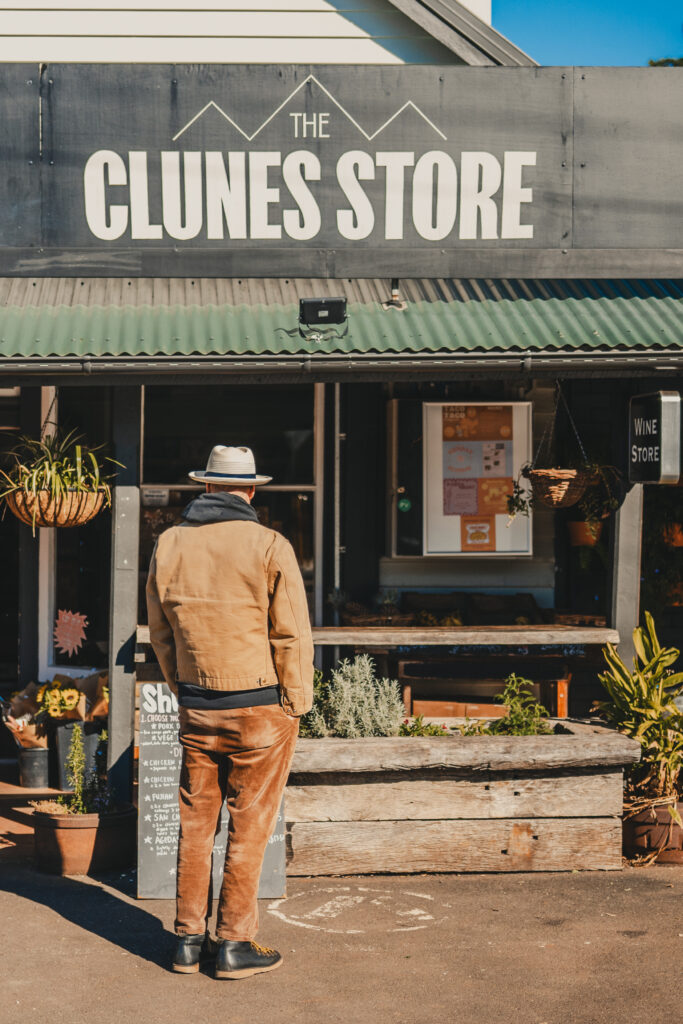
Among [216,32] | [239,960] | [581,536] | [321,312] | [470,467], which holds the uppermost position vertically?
[216,32]

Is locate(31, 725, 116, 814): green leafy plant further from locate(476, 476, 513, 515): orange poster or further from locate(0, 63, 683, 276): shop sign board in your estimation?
locate(476, 476, 513, 515): orange poster

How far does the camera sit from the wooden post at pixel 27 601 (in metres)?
8.70

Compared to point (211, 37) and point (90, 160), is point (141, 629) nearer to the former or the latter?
point (90, 160)

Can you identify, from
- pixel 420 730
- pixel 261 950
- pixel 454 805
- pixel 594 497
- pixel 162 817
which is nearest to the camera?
pixel 261 950

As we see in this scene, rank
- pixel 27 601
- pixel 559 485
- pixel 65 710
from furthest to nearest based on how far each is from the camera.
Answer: pixel 27 601
pixel 65 710
pixel 559 485

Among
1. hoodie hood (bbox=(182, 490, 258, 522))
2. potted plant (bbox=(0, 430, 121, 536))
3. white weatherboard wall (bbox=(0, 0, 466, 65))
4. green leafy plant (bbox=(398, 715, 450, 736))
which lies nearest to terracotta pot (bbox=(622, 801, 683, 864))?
green leafy plant (bbox=(398, 715, 450, 736))

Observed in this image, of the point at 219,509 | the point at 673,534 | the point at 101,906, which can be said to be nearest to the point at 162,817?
the point at 101,906

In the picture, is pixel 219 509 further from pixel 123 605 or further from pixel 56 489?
pixel 56 489

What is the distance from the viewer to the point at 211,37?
8219 mm

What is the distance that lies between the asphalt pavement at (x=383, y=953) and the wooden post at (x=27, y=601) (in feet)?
8.19

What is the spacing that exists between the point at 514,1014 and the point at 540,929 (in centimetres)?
98

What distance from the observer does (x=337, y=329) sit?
6648 mm

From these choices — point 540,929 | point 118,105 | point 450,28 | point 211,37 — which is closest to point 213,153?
point 118,105

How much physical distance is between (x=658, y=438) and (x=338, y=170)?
2622mm
